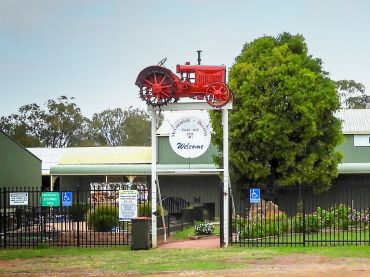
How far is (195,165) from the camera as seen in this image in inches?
1654

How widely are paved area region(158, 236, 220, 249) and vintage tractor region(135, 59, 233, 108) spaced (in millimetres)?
4453

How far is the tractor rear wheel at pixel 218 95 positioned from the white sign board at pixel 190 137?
2.65ft

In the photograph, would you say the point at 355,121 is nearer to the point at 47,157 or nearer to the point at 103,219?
the point at 103,219

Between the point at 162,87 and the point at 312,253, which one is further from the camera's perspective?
the point at 162,87

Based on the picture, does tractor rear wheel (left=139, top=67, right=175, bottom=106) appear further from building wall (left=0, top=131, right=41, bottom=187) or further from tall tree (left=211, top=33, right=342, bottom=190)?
building wall (left=0, top=131, right=41, bottom=187)

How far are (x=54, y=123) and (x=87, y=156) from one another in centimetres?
3473

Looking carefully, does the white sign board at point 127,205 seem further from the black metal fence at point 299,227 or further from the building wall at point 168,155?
the building wall at point 168,155

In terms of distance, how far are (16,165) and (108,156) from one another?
33.6 feet

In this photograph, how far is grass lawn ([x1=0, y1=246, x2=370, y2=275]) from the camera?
16.2 meters

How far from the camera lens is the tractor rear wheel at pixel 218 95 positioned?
21359 millimetres

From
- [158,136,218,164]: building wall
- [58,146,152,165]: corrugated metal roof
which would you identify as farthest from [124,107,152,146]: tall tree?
[158,136,218,164]: building wall

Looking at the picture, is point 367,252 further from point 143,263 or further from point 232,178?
point 232,178

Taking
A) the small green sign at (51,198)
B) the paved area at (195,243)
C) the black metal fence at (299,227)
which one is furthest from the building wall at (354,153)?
the small green sign at (51,198)

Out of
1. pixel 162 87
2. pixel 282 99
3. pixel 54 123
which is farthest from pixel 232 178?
pixel 54 123
